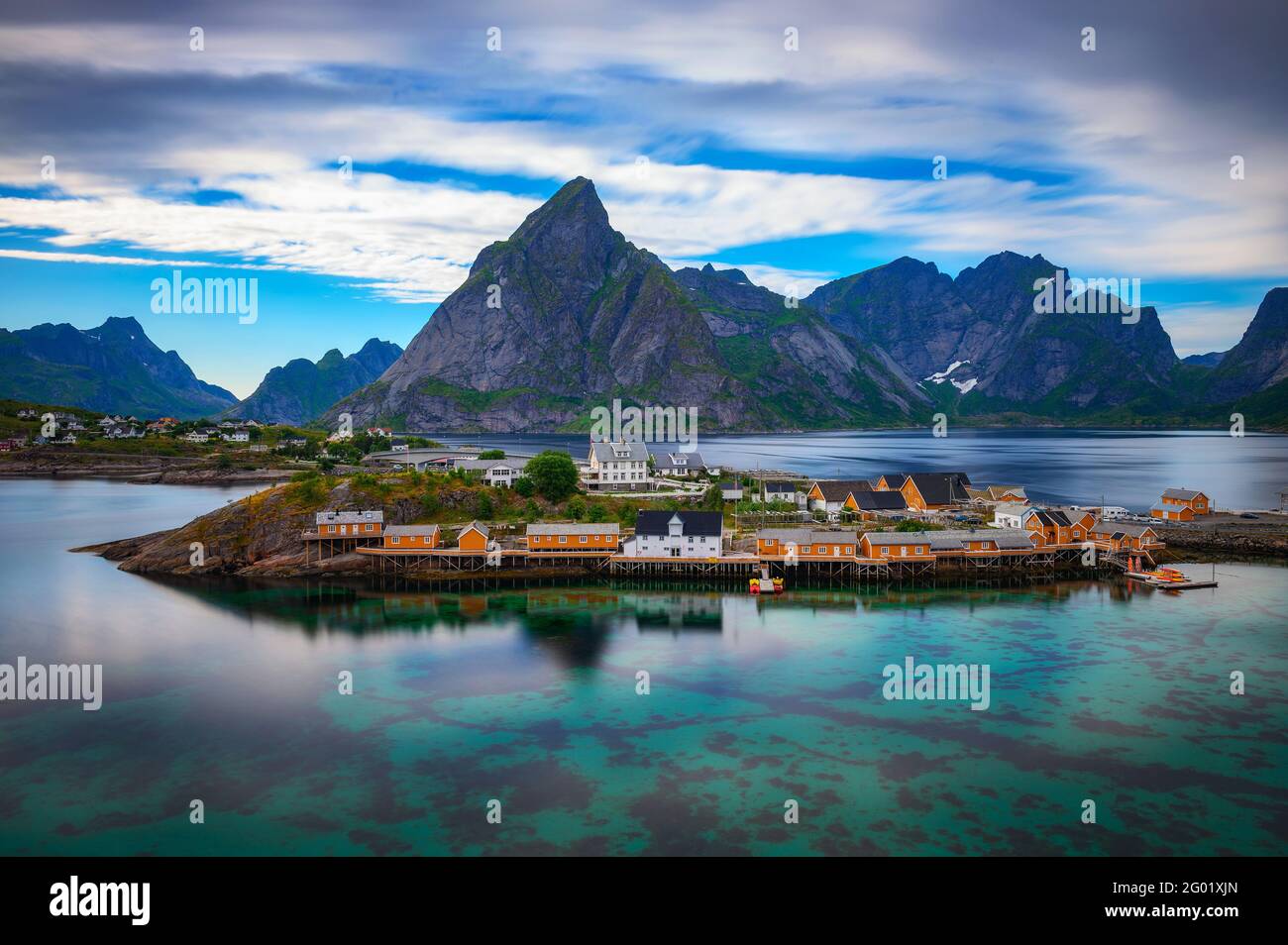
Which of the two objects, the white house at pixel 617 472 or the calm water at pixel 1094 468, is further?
the calm water at pixel 1094 468

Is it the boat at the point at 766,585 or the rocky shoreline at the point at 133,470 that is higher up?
the rocky shoreline at the point at 133,470

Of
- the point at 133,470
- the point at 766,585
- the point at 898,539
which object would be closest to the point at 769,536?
the point at 766,585

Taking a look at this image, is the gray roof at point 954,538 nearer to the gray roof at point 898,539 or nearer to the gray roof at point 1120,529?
the gray roof at point 898,539

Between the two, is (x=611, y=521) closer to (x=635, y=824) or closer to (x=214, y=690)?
(x=214, y=690)

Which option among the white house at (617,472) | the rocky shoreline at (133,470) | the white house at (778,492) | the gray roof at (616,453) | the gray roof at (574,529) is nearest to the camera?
the gray roof at (574,529)

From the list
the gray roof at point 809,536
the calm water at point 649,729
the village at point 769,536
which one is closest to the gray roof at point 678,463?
the village at point 769,536

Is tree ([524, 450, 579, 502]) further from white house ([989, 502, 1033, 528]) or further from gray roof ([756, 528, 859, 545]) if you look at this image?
white house ([989, 502, 1033, 528])

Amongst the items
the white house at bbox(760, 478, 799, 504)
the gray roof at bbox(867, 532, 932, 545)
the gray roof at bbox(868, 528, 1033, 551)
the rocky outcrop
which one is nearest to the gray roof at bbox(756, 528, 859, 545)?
the gray roof at bbox(867, 532, 932, 545)

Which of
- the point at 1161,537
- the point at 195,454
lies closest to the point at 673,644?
the point at 1161,537
